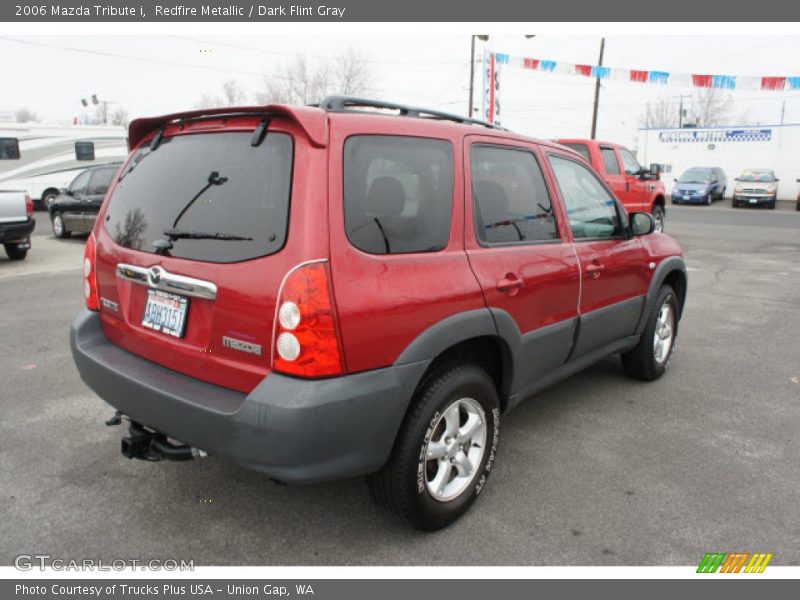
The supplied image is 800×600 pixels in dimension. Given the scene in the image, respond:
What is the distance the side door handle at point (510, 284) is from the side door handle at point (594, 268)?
31.8 inches

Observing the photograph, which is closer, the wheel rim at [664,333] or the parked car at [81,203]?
the wheel rim at [664,333]

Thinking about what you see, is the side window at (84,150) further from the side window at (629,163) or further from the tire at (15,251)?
the side window at (629,163)

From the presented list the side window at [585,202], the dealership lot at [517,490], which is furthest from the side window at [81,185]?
the side window at [585,202]

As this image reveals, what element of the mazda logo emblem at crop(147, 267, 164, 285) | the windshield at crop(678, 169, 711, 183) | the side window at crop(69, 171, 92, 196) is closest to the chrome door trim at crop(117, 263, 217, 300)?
the mazda logo emblem at crop(147, 267, 164, 285)

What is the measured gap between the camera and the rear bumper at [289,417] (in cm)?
214

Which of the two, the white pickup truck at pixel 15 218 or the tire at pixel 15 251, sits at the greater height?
the white pickup truck at pixel 15 218

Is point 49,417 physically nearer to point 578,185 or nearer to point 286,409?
point 286,409

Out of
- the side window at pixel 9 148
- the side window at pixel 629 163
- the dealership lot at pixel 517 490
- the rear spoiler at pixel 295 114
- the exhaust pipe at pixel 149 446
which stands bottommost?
the dealership lot at pixel 517 490

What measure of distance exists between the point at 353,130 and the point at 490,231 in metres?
0.91

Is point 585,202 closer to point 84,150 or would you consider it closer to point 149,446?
point 149,446

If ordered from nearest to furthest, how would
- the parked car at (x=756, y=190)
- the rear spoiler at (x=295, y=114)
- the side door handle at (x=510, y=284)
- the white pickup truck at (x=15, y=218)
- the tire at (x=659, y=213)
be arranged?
the rear spoiler at (x=295, y=114), the side door handle at (x=510, y=284), the white pickup truck at (x=15, y=218), the tire at (x=659, y=213), the parked car at (x=756, y=190)

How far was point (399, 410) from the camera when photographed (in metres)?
2.39

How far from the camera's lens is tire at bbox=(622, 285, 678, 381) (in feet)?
14.9

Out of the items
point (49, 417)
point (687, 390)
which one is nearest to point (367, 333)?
point (49, 417)
